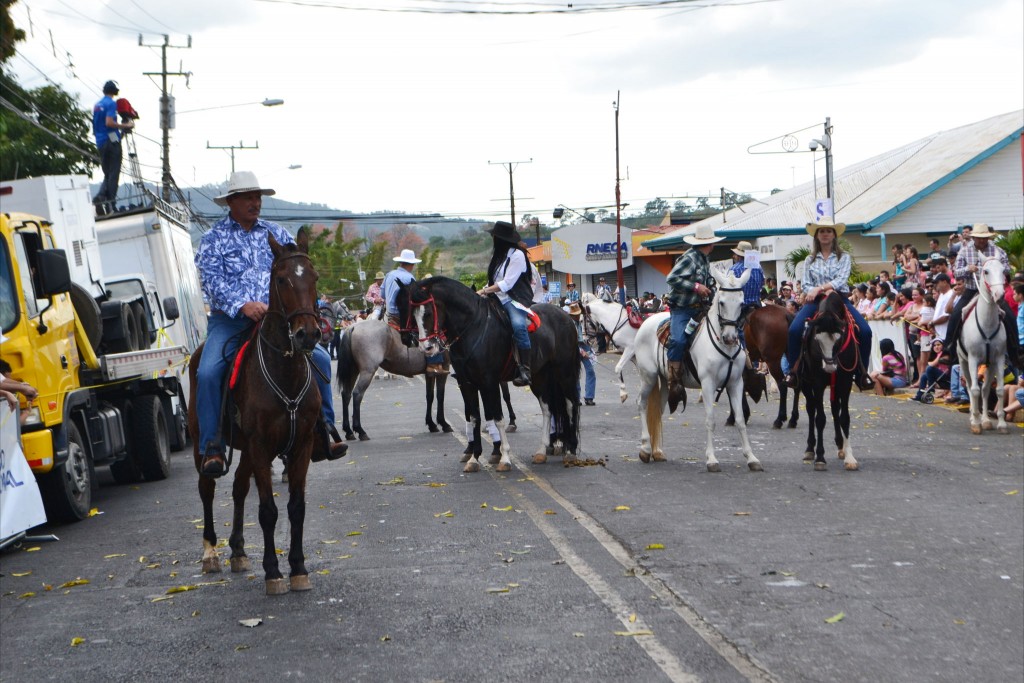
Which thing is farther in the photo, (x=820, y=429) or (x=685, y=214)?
(x=685, y=214)

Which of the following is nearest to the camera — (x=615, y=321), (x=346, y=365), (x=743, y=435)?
(x=743, y=435)

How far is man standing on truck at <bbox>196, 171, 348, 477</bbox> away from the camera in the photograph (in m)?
7.86

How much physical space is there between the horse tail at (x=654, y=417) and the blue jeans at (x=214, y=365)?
5932 mm

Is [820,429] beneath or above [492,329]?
beneath

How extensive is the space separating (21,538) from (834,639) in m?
6.60

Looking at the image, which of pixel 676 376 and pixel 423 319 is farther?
pixel 676 376

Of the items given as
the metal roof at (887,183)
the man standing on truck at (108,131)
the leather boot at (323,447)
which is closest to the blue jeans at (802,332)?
the leather boot at (323,447)

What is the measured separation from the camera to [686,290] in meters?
12.7

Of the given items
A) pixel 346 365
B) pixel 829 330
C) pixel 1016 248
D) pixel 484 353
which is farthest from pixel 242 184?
pixel 1016 248

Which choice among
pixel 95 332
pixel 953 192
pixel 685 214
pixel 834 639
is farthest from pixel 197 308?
pixel 685 214

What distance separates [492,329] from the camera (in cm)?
1285

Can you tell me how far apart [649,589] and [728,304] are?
5787 millimetres

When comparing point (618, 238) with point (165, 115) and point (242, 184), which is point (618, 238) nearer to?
point (165, 115)

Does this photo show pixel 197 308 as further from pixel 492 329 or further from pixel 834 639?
pixel 834 639
